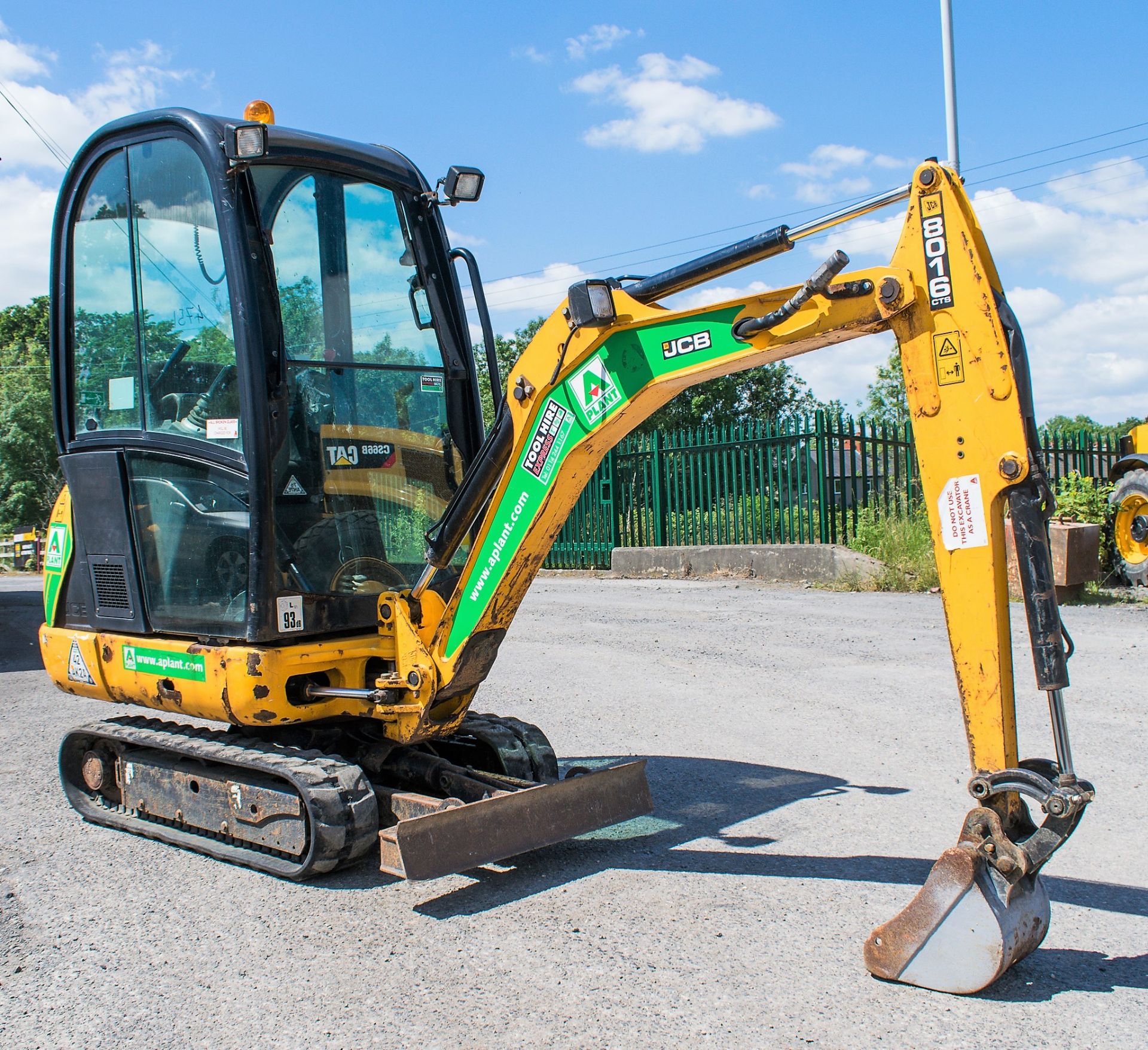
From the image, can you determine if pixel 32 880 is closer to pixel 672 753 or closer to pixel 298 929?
pixel 298 929

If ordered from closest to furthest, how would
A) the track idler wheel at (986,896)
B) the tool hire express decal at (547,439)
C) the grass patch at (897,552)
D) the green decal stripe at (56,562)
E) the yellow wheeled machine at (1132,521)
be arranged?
the track idler wheel at (986,896) < the tool hire express decal at (547,439) < the green decal stripe at (56,562) < the yellow wheeled machine at (1132,521) < the grass patch at (897,552)

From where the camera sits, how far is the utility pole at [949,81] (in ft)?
53.2

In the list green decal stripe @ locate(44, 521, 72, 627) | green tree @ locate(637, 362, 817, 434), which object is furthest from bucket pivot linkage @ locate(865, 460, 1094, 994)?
green tree @ locate(637, 362, 817, 434)

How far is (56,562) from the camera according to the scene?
19.0 ft

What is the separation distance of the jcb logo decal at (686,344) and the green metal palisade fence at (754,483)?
11.8 meters

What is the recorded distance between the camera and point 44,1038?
3303mm

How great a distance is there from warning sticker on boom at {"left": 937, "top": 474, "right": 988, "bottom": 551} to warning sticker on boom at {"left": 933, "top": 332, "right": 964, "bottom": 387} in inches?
12.2

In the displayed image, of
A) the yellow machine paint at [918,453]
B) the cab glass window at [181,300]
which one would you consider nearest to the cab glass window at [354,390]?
the yellow machine paint at [918,453]

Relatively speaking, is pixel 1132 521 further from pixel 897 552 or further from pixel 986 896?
pixel 986 896

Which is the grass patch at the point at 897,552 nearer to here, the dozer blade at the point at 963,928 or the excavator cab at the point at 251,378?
the excavator cab at the point at 251,378

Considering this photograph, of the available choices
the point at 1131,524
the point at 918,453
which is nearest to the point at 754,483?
the point at 1131,524

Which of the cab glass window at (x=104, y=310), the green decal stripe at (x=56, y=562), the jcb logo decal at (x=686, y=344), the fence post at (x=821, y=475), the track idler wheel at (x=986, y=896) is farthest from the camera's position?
the fence post at (x=821, y=475)

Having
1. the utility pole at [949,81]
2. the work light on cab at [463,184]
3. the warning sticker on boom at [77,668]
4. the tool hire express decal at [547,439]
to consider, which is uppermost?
the utility pole at [949,81]

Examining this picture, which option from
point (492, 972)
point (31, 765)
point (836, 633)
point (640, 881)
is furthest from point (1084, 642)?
point (31, 765)
